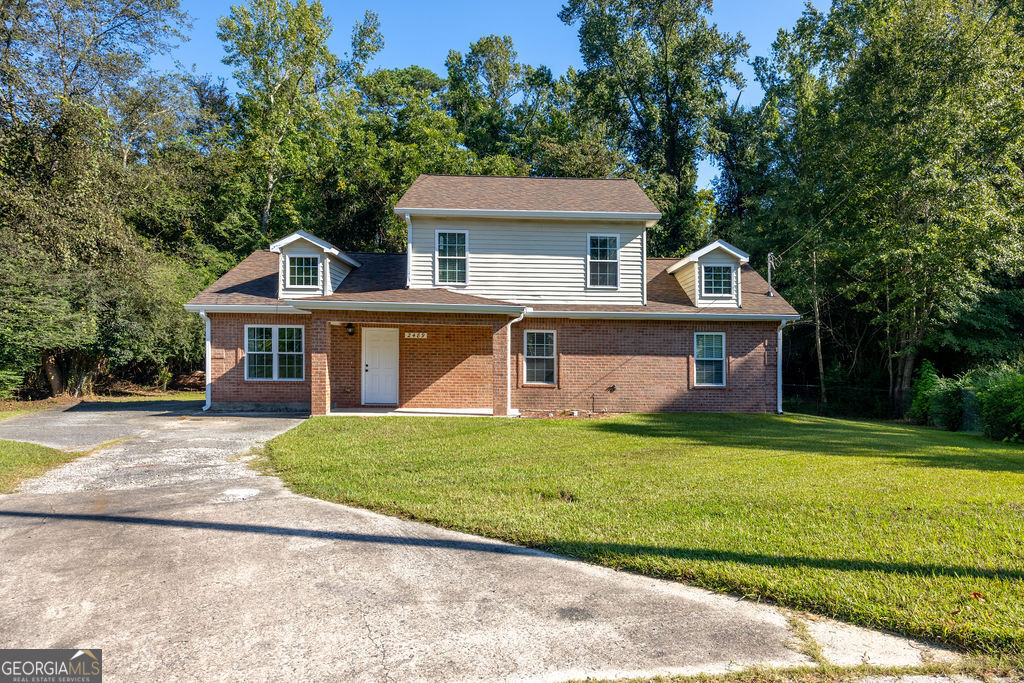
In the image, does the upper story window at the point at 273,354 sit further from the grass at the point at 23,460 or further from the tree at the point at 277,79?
the tree at the point at 277,79

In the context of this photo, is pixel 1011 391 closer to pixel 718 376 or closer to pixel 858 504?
pixel 718 376

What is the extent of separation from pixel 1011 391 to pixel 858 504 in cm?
867

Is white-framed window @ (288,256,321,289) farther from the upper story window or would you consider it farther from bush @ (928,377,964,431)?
bush @ (928,377,964,431)

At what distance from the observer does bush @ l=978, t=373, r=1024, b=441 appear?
11688mm

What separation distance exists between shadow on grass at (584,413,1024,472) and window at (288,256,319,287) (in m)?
8.70

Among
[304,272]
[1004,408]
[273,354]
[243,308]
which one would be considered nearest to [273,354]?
[273,354]

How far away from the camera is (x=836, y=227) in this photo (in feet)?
78.7

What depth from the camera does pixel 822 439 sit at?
37.9 ft

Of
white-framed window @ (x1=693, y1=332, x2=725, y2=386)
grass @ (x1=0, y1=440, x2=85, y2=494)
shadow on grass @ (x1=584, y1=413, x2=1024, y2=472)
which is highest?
white-framed window @ (x1=693, y1=332, x2=725, y2=386)

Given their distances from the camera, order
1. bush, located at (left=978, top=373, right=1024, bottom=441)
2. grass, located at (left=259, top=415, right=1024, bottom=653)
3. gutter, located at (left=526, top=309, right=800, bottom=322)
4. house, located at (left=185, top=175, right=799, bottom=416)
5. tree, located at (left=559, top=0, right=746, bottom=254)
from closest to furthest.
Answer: grass, located at (left=259, top=415, right=1024, bottom=653) < bush, located at (left=978, top=373, right=1024, bottom=441) < gutter, located at (left=526, top=309, right=800, bottom=322) < house, located at (left=185, top=175, right=799, bottom=416) < tree, located at (left=559, top=0, right=746, bottom=254)

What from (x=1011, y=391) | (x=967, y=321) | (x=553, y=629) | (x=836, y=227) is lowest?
(x=553, y=629)

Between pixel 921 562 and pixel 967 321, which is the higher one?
pixel 967 321

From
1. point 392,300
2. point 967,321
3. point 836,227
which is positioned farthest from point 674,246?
point 392,300

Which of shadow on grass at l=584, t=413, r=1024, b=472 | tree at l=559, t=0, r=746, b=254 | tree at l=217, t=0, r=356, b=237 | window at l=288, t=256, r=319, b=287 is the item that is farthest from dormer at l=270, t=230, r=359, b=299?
tree at l=559, t=0, r=746, b=254
